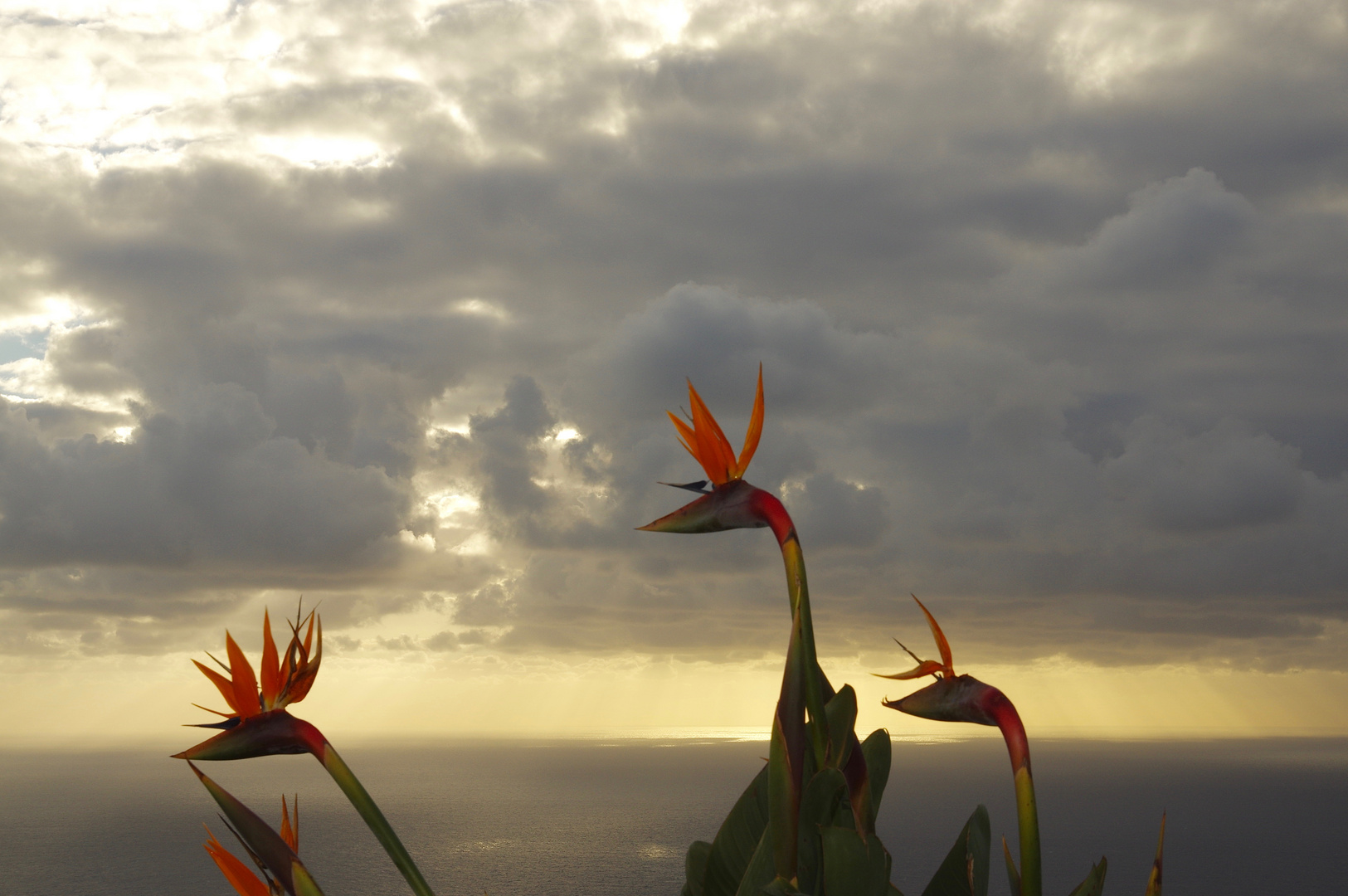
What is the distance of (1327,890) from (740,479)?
170991mm

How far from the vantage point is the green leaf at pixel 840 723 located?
2.79 meters

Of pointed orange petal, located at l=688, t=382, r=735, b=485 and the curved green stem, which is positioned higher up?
pointed orange petal, located at l=688, t=382, r=735, b=485

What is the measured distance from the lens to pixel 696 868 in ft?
11.9

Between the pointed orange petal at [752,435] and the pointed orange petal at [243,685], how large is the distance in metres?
1.38

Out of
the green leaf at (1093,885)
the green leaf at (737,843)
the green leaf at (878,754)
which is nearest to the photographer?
the green leaf at (1093,885)

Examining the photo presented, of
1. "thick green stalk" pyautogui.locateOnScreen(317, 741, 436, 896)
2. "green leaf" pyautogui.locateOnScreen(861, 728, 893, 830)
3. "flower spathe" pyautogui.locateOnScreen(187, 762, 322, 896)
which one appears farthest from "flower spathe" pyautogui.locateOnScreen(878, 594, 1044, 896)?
"flower spathe" pyautogui.locateOnScreen(187, 762, 322, 896)

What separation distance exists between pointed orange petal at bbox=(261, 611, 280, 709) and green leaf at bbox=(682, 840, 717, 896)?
1690 millimetres

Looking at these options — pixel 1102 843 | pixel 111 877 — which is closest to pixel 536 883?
pixel 111 877

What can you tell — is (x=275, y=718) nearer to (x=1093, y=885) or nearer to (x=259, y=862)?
(x=259, y=862)

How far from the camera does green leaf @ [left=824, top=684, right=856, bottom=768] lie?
2.79 metres

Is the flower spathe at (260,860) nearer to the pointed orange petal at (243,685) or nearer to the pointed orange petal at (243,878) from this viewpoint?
the pointed orange petal at (243,878)

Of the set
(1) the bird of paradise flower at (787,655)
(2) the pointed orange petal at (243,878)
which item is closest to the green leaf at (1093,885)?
(1) the bird of paradise flower at (787,655)

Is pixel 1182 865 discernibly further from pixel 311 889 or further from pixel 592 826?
pixel 311 889

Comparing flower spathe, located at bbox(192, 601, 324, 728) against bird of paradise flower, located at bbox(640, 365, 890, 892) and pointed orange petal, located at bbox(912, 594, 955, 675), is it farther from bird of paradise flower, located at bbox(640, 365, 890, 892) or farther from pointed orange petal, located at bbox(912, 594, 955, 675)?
pointed orange petal, located at bbox(912, 594, 955, 675)
